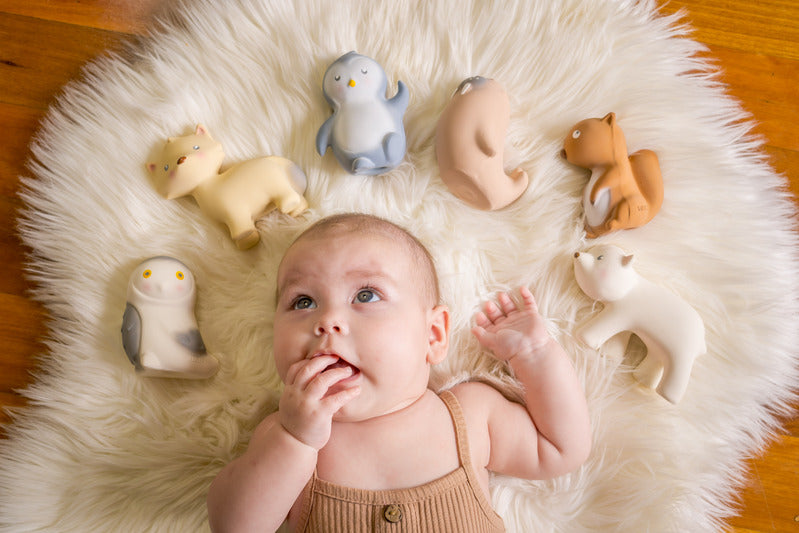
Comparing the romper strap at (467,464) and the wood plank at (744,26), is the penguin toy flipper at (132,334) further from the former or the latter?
the wood plank at (744,26)

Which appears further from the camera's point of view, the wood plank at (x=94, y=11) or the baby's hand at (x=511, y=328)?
the wood plank at (x=94, y=11)

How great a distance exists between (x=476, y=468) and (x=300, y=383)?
35 cm

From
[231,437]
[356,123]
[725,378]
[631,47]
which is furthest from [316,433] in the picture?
[631,47]

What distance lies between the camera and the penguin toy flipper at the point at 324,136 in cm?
114

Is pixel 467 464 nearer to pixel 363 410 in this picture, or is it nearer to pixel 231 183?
pixel 363 410

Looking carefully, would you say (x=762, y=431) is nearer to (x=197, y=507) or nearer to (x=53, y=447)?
(x=197, y=507)

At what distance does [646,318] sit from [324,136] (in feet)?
2.17

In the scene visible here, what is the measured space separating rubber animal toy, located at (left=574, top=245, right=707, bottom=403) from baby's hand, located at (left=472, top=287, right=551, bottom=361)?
103 millimetres

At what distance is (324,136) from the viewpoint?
3.73ft

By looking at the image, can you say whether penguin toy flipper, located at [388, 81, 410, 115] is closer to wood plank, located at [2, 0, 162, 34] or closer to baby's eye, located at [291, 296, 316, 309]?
baby's eye, located at [291, 296, 316, 309]

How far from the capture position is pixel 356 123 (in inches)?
43.6

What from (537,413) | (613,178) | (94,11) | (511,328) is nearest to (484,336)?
(511,328)

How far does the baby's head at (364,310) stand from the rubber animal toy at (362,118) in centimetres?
13

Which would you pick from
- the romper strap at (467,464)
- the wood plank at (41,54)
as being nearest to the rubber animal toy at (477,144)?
the romper strap at (467,464)
